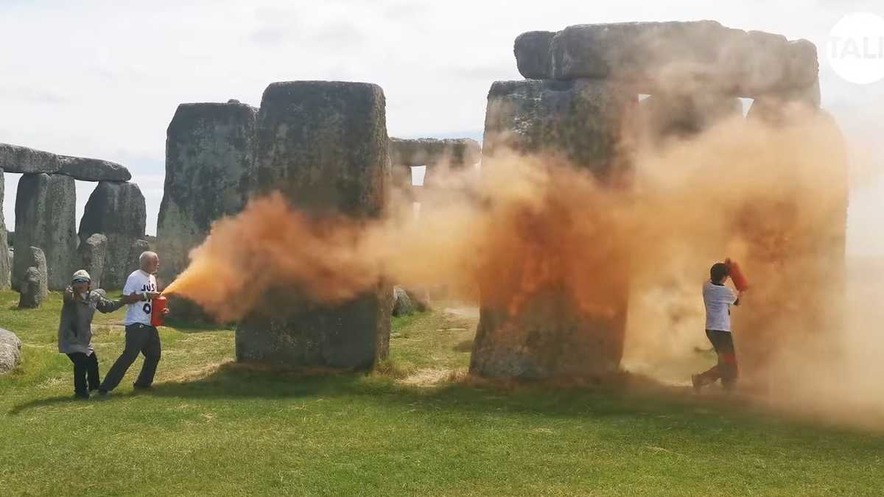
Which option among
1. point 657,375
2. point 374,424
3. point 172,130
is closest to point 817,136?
point 657,375

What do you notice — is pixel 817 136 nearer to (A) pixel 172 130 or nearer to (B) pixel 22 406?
(B) pixel 22 406

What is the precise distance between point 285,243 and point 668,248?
4.60 meters

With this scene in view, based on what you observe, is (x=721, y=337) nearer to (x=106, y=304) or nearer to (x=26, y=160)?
(x=106, y=304)

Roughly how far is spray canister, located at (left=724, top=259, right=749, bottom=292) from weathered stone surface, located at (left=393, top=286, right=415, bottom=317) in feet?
29.2

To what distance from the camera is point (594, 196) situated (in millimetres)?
10391

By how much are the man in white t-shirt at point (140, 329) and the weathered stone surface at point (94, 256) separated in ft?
46.7

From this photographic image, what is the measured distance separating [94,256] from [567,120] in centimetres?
1665

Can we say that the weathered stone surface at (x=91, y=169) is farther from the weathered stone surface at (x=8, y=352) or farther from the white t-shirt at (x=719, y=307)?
the white t-shirt at (x=719, y=307)

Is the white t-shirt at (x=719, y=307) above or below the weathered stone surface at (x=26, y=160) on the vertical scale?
below

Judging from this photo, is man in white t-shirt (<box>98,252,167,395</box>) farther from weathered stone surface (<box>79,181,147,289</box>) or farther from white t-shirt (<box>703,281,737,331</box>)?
weathered stone surface (<box>79,181,147,289</box>)

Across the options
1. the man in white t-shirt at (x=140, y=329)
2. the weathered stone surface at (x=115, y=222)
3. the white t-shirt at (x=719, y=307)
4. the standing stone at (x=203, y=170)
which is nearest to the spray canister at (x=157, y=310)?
the man in white t-shirt at (x=140, y=329)

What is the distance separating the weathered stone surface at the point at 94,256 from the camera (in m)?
23.4

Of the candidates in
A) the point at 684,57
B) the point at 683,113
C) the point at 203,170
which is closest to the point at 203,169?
the point at 203,170

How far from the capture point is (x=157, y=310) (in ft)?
32.1
